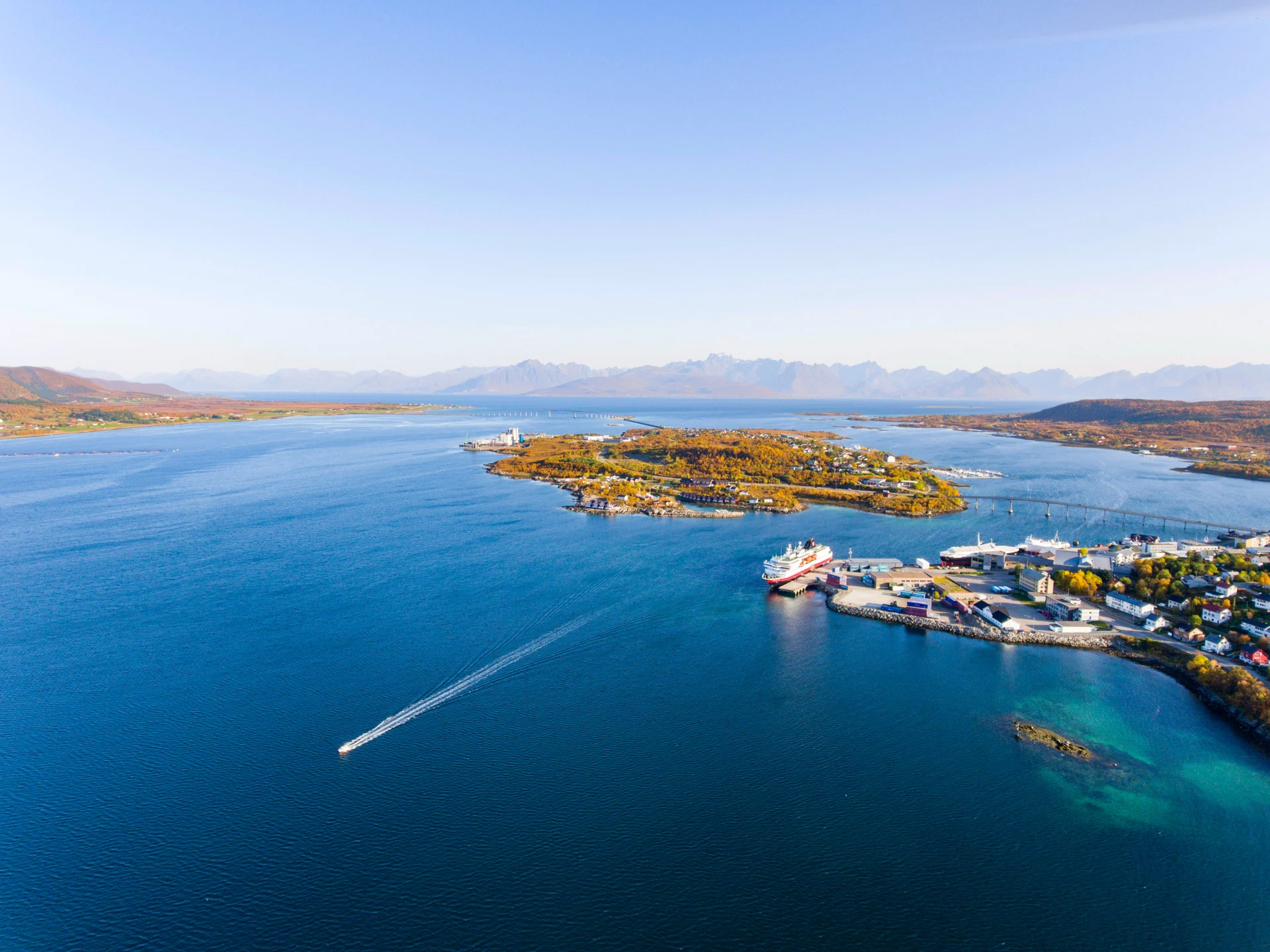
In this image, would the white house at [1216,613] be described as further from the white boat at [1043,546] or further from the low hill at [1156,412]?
the low hill at [1156,412]

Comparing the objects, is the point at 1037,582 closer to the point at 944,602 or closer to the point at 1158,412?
the point at 944,602

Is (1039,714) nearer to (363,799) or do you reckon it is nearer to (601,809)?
(601,809)

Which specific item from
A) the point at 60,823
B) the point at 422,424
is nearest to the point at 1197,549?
the point at 60,823

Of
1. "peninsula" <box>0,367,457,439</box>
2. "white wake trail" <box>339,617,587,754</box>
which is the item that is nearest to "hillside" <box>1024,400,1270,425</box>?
"white wake trail" <box>339,617,587,754</box>

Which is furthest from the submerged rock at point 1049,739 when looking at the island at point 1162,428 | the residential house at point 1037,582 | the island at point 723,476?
the island at point 1162,428

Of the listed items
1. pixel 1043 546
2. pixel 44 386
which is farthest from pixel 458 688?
pixel 44 386

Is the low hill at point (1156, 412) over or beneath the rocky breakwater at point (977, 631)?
over
